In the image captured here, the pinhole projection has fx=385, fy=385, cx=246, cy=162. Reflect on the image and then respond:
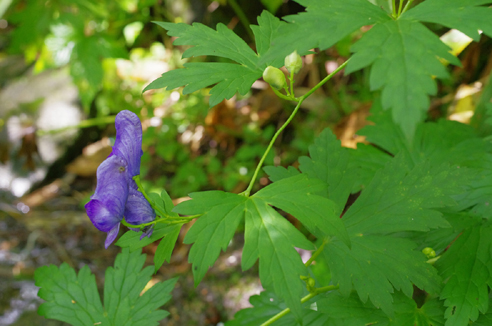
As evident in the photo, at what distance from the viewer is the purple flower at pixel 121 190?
89 cm

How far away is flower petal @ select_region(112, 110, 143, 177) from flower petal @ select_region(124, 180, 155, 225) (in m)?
0.05

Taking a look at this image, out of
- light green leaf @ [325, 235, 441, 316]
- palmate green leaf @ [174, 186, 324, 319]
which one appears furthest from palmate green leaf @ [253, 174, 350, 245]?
light green leaf @ [325, 235, 441, 316]

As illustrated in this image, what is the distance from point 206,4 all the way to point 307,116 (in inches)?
61.6

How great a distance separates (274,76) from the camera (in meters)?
1.00

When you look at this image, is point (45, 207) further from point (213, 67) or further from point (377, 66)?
point (377, 66)

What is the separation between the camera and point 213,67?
3.51 ft

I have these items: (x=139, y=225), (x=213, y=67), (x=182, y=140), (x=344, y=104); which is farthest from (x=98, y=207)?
(x=182, y=140)

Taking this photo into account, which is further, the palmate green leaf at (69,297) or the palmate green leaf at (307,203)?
the palmate green leaf at (69,297)

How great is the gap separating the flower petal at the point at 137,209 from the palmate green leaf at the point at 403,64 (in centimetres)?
57

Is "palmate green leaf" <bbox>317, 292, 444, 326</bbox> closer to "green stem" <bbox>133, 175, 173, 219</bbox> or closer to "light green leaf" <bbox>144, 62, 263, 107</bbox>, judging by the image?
"green stem" <bbox>133, 175, 173, 219</bbox>

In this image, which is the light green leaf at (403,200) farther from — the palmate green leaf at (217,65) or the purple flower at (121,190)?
the purple flower at (121,190)

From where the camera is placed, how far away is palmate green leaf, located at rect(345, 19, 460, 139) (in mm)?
688

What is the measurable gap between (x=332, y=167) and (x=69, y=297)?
3.23 ft

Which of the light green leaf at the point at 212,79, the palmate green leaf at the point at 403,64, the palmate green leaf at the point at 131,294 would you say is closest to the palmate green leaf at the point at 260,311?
the palmate green leaf at the point at 131,294
